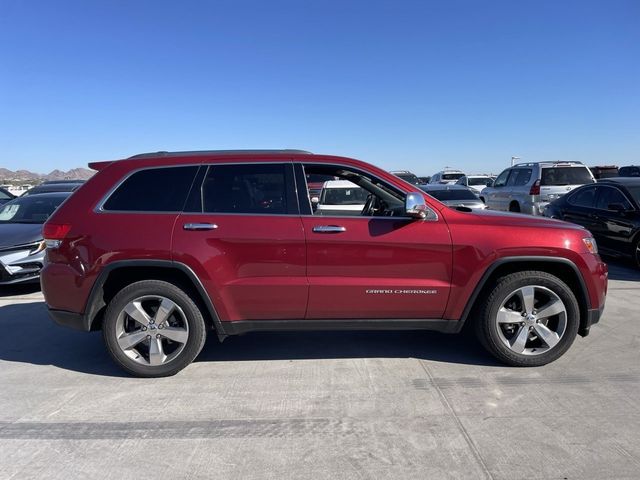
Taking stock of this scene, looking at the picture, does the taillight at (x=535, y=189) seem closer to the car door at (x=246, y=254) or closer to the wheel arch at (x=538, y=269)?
the wheel arch at (x=538, y=269)

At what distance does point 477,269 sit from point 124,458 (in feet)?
9.55

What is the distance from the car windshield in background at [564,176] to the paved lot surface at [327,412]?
8.67 metres

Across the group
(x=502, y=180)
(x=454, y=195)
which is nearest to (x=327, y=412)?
(x=454, y=195)

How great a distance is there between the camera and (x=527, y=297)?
163 inches

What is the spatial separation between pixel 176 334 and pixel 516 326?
2.90m

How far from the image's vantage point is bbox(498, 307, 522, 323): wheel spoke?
4.14 m

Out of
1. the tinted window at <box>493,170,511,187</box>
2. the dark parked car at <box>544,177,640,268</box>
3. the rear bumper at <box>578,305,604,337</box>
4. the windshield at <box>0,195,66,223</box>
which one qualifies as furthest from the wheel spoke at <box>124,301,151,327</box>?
the tinted window at <box>493,170,511,187</box>

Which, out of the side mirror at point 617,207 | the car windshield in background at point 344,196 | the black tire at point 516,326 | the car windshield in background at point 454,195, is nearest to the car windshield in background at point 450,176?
the car windshield in background at point 454,195

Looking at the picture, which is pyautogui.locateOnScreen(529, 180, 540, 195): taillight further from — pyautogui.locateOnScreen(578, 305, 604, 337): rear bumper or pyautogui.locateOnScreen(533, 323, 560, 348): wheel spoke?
pyautogui.locateOnScreen(533, 323, 560, 348): wheel spoke

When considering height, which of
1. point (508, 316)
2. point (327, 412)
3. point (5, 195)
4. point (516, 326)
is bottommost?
point (327, 412)

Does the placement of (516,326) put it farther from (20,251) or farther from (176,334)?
(20,251)

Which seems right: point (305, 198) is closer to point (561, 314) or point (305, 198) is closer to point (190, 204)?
point (190, 204)

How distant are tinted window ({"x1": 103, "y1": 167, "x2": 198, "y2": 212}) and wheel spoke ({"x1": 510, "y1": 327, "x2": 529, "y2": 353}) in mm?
3049

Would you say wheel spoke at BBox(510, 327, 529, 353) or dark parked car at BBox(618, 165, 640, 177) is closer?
wheel spoke at BBox(510, 327, 529, 353)
